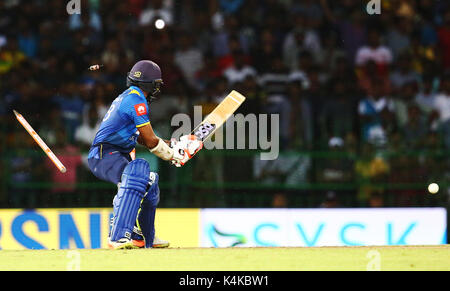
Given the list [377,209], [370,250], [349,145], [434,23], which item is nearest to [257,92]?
[349,145]

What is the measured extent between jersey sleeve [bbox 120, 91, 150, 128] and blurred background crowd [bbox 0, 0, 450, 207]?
3704 millimetres

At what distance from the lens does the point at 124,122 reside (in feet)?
25.0

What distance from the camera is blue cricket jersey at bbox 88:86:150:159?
749 centimetres

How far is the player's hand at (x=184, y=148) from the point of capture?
7.76 m

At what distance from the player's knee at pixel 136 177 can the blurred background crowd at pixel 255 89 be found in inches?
146

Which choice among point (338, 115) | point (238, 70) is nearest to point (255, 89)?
point (238, 70)

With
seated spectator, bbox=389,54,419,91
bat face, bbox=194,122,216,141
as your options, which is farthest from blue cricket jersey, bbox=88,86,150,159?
seated spectator, bbox=389,54,419,91

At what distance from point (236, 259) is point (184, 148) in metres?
1.36

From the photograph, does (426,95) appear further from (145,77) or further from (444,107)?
(145,77)

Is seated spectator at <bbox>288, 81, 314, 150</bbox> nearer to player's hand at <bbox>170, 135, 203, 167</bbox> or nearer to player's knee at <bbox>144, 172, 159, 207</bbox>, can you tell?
player's hand at <bbox>170, 135, 203, 167</bbox>

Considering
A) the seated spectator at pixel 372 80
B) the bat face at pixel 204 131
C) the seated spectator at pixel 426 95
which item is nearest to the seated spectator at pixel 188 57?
the seated spectator at pixel 372 80

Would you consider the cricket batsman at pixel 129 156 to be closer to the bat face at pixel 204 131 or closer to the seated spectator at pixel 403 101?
the bat face at pixel 204 131

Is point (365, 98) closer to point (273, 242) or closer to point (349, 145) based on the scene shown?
point (349, 145)
